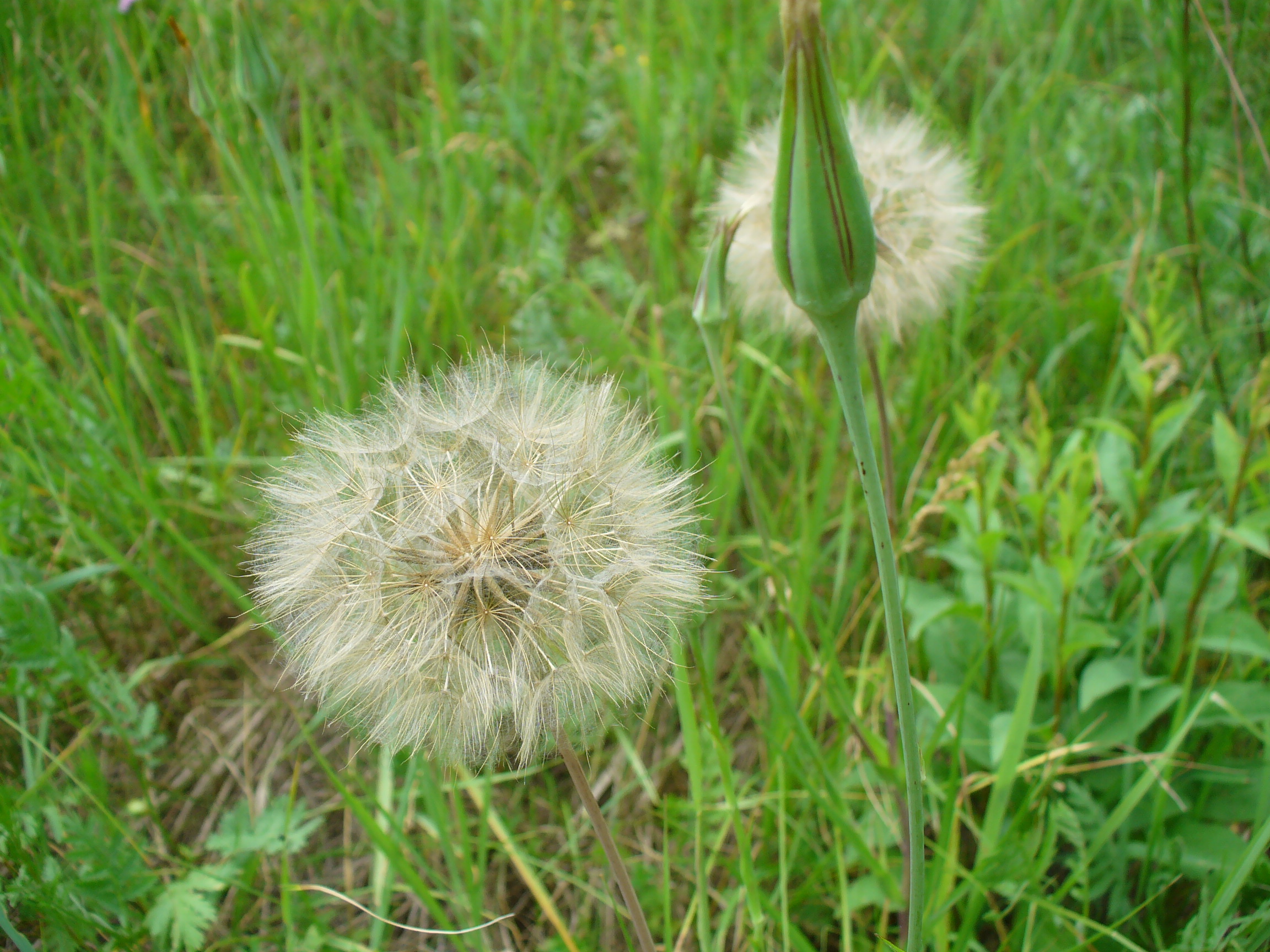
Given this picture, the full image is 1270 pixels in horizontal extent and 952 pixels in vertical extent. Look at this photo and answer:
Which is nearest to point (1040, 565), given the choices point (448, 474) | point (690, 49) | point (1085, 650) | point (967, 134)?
point (1085, 650)

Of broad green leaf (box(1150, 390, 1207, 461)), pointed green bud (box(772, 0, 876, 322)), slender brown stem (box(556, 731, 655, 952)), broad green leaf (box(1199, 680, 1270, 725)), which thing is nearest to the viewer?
pointed green bud (box(772, 0, 876, 322))

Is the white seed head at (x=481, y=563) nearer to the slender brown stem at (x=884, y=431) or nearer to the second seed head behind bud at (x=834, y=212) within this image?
the second seed head behind bud at (x=834, y=212)

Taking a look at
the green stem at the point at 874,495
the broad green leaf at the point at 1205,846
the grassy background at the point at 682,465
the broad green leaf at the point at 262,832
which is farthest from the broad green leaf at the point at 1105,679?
the broad green leaf at the point at 262,832

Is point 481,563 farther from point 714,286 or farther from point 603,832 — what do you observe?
point 714,286

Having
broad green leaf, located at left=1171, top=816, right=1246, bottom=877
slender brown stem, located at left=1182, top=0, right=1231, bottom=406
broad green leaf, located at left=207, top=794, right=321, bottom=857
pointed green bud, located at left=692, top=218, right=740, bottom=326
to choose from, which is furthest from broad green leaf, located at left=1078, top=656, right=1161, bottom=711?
broad green leaf, located at left=207, top=794, right=321, bottom=857

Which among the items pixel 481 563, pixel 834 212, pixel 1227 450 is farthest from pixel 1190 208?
pixel 481 563

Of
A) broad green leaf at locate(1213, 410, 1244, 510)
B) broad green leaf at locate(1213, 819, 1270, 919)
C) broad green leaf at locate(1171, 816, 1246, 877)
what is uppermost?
broad green leaf at locate(1213, 410, 1244, 510)

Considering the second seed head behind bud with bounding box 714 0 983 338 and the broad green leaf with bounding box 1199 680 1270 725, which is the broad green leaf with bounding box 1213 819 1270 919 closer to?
the broad green leaf with bounding box 1199 680 1270 725
